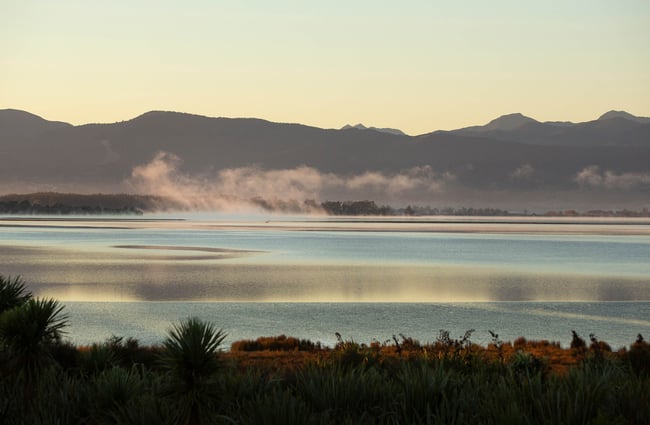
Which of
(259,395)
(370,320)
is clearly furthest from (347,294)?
(259,395)

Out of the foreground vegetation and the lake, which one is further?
the lake

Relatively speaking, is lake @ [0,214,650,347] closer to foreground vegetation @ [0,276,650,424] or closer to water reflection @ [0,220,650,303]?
water reflection @ [0,220,650,303]

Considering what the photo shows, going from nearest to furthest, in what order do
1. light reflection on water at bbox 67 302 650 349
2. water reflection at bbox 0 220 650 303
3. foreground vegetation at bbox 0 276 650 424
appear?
foreground vegetation at bbox 0 276 650 424 → light reflection on water at bbox 67 302 650 349 → water reflection at bbox 0 220 650 303

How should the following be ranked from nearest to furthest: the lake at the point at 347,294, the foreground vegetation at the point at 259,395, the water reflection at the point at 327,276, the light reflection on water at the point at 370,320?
the foreground vegetation at the point at 259,395, the light reflection on water at the point at 370,320, the lake at the point at 347,294, the water reflection at the point at 327,276

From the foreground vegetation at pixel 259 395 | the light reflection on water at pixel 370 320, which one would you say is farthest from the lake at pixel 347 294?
the foreground vegetation at pixel 259 395

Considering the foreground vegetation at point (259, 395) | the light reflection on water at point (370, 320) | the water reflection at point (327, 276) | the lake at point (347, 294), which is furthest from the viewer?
the water reflection at point (327, 276)

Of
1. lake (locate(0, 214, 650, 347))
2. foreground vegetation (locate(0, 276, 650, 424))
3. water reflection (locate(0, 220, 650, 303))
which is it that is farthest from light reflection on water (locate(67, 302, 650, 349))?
foreground vegetation (locate(0, 276, 650, 424))

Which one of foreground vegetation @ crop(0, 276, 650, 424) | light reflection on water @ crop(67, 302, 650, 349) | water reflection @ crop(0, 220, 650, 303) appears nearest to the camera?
foreground vegetation @ crop(0, 276, 650, 424)

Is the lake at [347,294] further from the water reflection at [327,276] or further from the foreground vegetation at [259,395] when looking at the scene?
the foreground vegetation at [259,395]

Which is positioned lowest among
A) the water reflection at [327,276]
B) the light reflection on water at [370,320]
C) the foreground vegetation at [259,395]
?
the water reflection at [327,276]

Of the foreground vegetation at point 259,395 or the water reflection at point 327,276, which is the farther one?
the water reflection at point 327,276

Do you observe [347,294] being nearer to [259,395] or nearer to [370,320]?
[370,320]

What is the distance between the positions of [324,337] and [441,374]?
55.2 feet

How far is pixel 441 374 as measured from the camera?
1001 cm
